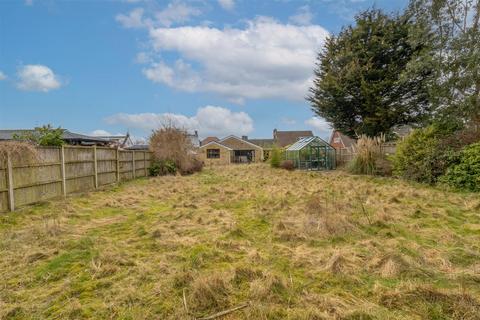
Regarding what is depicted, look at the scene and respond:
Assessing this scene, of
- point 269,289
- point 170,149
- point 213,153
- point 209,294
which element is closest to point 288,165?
point 170,149

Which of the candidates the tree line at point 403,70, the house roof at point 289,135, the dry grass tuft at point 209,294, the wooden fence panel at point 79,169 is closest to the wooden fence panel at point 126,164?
the wooden fence panel at point 79,169

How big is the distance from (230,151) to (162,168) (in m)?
21.8

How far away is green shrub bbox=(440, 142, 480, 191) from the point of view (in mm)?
8336

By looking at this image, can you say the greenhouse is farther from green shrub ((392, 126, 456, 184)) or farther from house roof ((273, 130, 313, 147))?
house roof ((273, 130, 313, 147))

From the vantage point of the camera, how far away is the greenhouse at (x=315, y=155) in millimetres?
19938

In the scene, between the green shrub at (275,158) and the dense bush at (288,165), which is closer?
the dense bush at (288,165)

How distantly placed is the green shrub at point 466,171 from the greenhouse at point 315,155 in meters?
10.6

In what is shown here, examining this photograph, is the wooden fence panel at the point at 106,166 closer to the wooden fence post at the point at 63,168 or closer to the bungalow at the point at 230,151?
the wooden fence post at the point at 63,168

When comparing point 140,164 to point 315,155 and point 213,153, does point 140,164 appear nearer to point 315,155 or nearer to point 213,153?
point 315,155

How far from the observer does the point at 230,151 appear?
123 ft

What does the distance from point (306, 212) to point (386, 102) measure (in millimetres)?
14160

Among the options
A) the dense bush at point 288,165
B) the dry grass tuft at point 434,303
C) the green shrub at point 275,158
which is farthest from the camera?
the green shrub at point 275,158

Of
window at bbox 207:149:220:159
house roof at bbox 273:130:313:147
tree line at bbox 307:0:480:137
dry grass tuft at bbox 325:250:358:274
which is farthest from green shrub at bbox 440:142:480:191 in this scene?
house roof at bbox 273:130:313:147

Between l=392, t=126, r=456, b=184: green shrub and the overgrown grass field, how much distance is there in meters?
4.26
